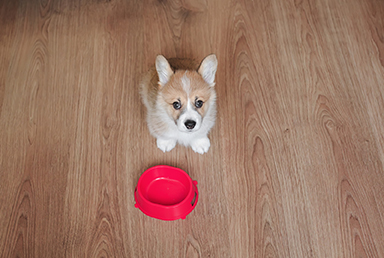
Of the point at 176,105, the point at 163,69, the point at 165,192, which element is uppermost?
the point at 163,69

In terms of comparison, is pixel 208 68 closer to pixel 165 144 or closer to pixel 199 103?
pixel 199 103

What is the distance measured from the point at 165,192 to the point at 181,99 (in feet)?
1.74

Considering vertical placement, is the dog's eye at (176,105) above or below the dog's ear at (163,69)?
below

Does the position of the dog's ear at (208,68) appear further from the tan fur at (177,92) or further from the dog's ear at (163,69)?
the dog's ear at (163,69)

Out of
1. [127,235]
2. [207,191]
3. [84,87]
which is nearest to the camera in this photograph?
[127,235]

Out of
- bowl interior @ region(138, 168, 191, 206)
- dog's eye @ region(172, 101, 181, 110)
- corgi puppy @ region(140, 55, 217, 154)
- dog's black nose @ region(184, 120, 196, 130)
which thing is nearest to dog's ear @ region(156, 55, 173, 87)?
corgi puppy @ region(140, 55, 217, 154)

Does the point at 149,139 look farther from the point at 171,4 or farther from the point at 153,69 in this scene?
the point at 171,4

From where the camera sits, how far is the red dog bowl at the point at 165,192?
57.5 inches

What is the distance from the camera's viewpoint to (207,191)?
1.64 metres

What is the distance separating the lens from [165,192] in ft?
5.24

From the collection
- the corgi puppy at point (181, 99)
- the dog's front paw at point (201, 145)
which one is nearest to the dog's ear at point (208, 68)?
the corgi puppy at point (181, 99)

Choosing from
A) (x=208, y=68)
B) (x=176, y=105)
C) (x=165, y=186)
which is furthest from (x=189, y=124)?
(x=165, y=186)

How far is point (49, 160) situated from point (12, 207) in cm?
31

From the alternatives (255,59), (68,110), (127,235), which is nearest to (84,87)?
(68,110)
